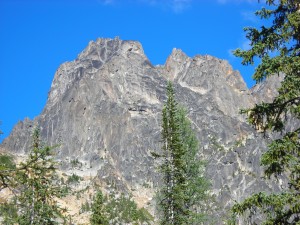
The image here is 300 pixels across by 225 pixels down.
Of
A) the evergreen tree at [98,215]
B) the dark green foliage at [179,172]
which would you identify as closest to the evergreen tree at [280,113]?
the dark green foliage at [179,172]

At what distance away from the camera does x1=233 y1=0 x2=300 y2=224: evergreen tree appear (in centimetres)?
1116

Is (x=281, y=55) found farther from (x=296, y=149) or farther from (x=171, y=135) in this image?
(x=171, y=135)

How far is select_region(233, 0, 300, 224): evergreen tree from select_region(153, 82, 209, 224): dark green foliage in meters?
18.2

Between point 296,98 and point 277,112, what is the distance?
65 cm

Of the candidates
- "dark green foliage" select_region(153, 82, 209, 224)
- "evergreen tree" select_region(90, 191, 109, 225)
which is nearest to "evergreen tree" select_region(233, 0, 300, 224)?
"dark green foliage" select_region(153, 82, 209, 224)

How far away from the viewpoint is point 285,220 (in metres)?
11.3

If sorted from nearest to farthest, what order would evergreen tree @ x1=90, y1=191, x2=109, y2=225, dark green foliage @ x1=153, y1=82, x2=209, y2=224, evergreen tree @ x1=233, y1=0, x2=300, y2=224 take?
→ evergreen tree @ x1=233, y1=0, x2=300, y2=224 → dark green foliage @ x1=153, y1=82, x2=209, y2=224 → evergreen tree @ x1=90, y1=191, x2=109, y2=225

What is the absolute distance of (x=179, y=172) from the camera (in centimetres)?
3055

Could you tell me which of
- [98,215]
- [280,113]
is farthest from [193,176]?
[280,113]

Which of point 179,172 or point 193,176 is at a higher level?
point 193,176

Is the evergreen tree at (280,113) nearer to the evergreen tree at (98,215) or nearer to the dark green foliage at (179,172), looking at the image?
the dark green foliage at (179,172)

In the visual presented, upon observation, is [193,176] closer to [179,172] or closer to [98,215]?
[179,172]

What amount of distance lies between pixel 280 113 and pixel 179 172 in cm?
1914

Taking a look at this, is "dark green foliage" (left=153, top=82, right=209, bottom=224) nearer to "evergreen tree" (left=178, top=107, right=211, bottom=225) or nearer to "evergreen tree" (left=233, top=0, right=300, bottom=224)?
"evergreen tree" (left=178, top=107, right=211, bottom=225)
